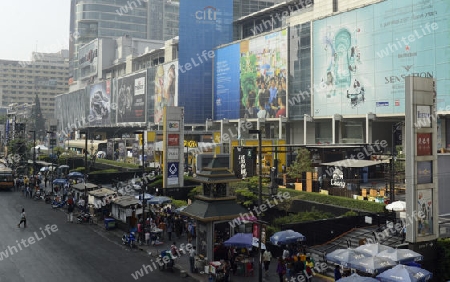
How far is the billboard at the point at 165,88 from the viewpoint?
110m

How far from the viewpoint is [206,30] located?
110000 mm

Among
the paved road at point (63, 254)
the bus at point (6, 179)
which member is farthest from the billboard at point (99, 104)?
the paved road at point (63, 254)

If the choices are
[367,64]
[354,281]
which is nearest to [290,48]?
[367,64]

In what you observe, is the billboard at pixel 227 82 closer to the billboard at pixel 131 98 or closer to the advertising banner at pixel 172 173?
the billboard at pixel 131 98

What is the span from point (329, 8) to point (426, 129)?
67.2m

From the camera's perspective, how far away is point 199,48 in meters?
109

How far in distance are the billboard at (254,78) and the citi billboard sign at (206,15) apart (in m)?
16.0

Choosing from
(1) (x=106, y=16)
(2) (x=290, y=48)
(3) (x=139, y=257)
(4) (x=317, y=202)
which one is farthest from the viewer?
(1) (x=106, y=16)

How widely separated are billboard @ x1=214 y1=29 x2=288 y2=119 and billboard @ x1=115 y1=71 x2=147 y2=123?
3229 cm

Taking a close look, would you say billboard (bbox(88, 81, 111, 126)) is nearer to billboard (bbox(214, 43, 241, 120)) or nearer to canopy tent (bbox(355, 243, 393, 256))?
billboard (bbox(214, 43, 241, 120))

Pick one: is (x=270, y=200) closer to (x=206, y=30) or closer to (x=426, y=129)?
(x=426, y=129)

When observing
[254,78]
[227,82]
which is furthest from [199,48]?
[254,78]

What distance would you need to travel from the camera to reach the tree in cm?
4605

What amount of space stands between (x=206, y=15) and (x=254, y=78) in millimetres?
32695
